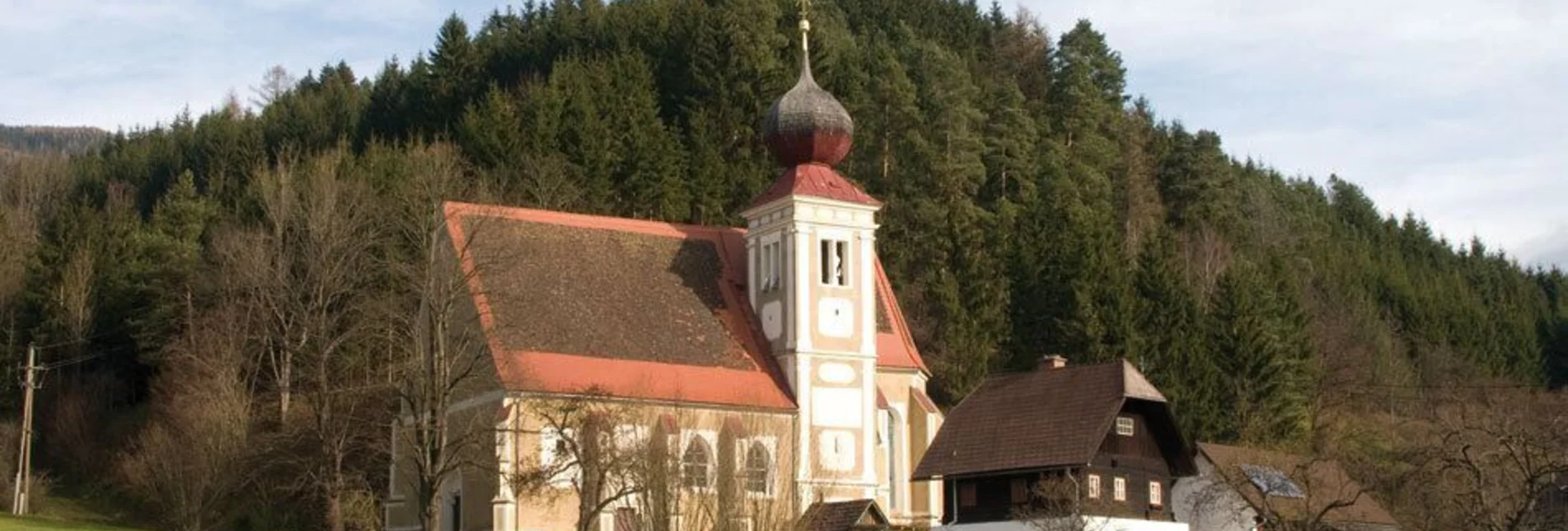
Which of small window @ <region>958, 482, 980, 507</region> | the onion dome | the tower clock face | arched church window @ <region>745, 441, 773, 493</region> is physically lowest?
small window @ <region>958, 482, 980, 507</region>

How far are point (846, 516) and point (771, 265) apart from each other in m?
8.39

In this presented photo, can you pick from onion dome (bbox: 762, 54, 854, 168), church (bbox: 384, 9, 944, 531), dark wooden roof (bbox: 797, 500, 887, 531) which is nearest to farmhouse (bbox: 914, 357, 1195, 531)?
church (bbox: 384, 9, 944, 531)

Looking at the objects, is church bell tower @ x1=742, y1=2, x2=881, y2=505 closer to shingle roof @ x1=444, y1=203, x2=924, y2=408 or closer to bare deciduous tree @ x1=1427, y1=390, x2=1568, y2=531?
shingle roof @ x1=444, y1=203, x2=924, y2=408

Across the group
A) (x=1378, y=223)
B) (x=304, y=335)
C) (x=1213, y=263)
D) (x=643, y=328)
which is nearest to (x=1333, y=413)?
(x=1213, y=263)

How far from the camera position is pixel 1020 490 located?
148ft

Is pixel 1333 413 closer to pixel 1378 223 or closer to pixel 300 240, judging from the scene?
pixel 300 240

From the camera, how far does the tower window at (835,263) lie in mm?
48562

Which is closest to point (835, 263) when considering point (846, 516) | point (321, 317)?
point (846, 516)

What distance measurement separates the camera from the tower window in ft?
159

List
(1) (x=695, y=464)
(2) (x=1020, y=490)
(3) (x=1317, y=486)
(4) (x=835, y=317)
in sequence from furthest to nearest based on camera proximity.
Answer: (4) (x=835, y=317)
(3) (x=1317, y=486)
(2) (x=1020, y=490)
(1) (x=695, y=464)

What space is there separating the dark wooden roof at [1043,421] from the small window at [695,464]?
587cm

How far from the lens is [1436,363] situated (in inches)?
3733

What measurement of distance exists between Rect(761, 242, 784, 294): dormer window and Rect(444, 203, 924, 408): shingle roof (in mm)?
833

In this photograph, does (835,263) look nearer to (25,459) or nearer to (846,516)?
(846,516)
